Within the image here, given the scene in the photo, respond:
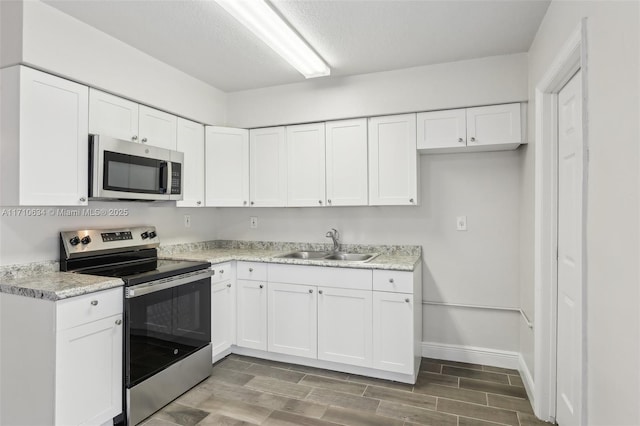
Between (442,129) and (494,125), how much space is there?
39cm

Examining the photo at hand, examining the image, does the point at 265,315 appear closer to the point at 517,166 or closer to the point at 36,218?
the point at 36,218

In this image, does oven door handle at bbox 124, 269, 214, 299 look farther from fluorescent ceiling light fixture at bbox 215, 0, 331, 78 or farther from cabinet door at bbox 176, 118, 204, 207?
fluorescent ceiling light fixture at bbox 215, 0, 331, 78

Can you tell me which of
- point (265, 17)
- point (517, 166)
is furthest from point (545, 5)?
point (265, 17)

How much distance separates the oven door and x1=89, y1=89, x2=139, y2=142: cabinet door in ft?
3.64

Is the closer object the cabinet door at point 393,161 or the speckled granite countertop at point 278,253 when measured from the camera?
the speckled granite countertop at point 278,253

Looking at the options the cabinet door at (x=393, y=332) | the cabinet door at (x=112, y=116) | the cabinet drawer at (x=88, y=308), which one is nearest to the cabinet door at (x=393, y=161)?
the cabinet door at (x=393, y=332)

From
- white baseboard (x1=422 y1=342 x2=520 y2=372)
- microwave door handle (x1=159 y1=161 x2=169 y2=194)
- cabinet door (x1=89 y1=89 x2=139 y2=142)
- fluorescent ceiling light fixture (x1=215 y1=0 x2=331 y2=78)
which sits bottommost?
white baseboard (x1=422 y1=342 x2=520 y2=372)

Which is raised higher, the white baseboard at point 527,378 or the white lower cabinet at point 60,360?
the white lower cabinet at point 60,360

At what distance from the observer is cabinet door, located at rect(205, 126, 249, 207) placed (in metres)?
3.46

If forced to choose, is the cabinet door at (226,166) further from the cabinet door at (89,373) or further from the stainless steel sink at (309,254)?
the cabinet door at (89,373)

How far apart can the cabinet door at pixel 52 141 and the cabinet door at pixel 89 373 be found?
0.82 m

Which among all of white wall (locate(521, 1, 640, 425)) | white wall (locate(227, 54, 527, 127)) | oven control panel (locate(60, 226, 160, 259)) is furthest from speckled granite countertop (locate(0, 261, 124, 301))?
white wall (locate(521, 1, 640, 425))

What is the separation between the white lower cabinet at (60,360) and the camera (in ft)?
6.10

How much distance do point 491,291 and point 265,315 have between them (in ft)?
6.46
